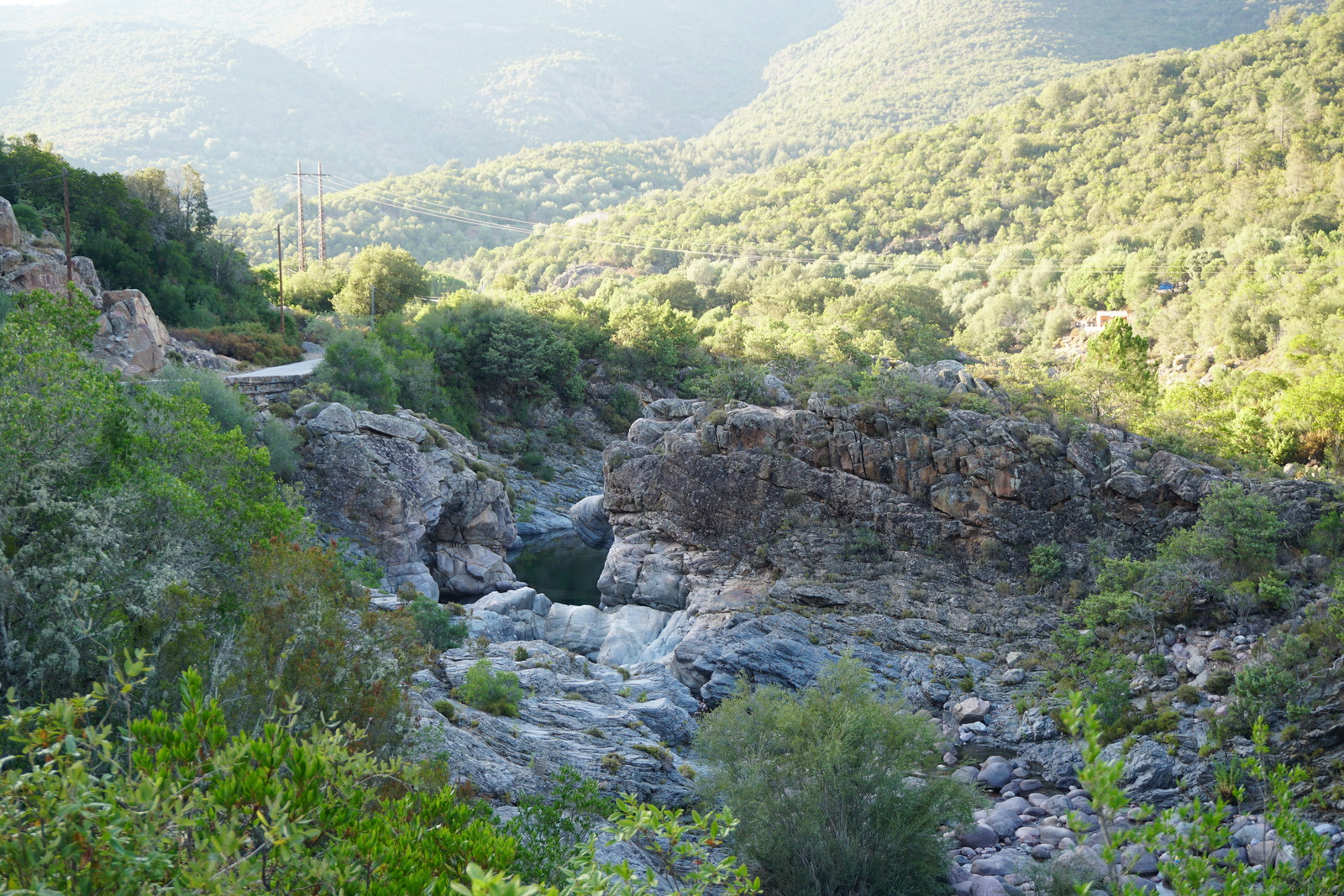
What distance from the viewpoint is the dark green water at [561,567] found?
2925 cm

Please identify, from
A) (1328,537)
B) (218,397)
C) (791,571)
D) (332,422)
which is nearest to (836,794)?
(791,571)

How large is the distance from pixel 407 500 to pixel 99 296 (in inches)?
509

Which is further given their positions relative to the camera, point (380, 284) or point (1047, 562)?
point (380, 284)

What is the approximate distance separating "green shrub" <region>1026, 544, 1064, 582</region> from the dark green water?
14168 millimetres

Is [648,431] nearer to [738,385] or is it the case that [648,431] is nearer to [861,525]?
[861,525]

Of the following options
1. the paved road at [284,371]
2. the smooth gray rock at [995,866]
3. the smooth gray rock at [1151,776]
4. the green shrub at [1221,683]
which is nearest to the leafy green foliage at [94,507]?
the smooth gray rock at [995,866]

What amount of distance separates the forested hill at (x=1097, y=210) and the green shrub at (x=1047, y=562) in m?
33.8

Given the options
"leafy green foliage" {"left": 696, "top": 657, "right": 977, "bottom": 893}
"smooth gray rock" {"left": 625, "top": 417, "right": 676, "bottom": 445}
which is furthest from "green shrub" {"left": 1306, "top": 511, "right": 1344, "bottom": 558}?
"smooth gray rock" {"left": 625, "top": 417, "right": 676, "bottom": 445}

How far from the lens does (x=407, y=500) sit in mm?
28047

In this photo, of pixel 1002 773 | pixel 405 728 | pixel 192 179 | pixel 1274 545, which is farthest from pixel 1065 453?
pixel 192 179

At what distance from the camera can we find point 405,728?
9617 millimetres

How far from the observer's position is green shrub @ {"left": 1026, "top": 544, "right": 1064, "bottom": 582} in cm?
2236

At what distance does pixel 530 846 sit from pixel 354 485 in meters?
21.9

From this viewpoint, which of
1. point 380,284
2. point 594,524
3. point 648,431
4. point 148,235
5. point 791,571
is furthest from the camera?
point 380,284
